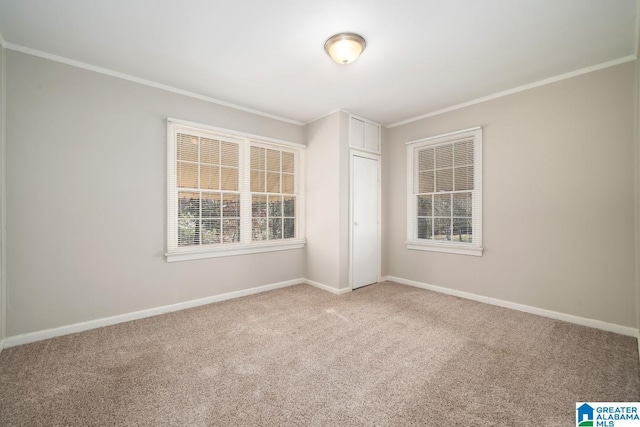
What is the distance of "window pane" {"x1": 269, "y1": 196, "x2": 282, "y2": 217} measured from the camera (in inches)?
179

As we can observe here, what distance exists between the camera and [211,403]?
73.1 inches

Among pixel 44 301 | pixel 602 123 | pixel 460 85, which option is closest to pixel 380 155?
pixel 460 85

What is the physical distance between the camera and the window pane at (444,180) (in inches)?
169

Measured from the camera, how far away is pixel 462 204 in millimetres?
4156

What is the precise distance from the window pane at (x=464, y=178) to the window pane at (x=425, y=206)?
503mm

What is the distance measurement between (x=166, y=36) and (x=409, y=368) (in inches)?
137

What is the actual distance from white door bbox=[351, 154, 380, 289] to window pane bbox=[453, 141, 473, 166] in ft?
4.06

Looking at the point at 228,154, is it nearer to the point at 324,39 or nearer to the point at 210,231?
the point at 210,231

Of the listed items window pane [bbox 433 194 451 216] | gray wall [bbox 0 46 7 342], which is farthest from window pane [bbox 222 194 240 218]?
window pane [bbox 433 194 451 216]

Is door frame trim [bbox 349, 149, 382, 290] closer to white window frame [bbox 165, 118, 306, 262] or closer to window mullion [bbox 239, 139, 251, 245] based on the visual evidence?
white window frame [bbox 165, 118, 306, 262]

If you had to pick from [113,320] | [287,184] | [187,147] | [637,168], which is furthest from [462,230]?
[113,320]

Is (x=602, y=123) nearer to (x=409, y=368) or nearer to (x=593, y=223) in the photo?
(x=593, y=223)

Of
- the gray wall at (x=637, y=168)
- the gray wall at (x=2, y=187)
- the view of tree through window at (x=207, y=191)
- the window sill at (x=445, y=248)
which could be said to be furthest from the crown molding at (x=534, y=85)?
the gray wall at (x=2, y=187)

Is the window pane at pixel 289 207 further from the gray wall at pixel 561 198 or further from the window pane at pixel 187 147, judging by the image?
the gray wall at pixel 561 198
